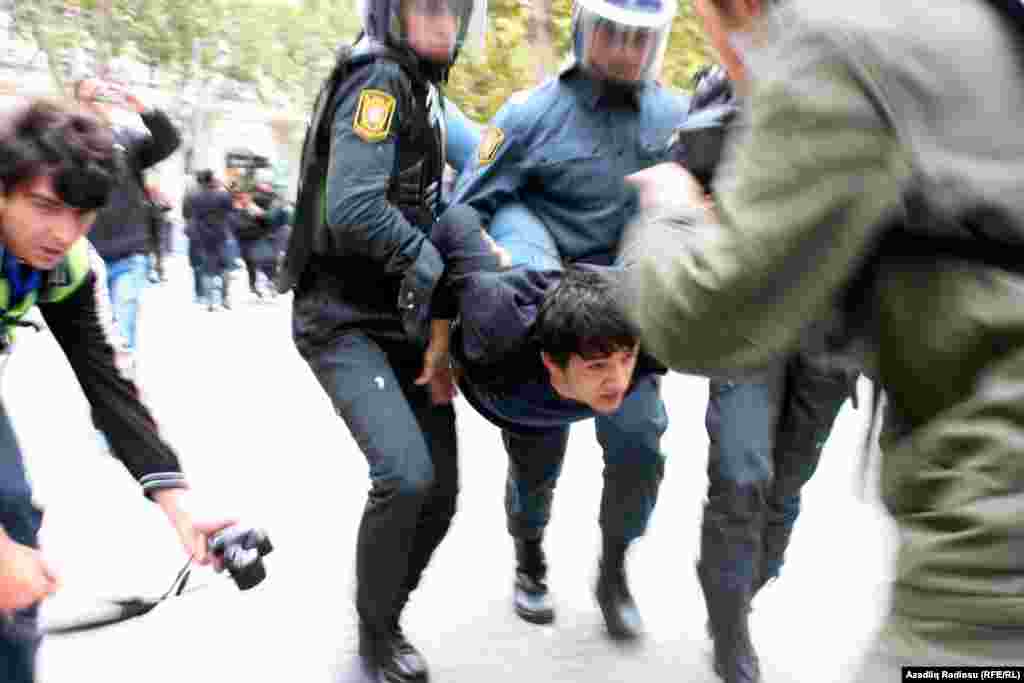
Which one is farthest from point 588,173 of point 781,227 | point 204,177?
point 204,177

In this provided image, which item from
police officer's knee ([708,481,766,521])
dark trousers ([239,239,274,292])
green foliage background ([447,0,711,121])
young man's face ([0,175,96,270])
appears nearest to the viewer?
young man's face ([0,175,96,270])

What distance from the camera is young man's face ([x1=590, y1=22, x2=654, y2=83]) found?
3.32 meters

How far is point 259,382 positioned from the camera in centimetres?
848

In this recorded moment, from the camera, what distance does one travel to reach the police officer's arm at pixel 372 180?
124 inches

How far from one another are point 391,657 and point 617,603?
79cm

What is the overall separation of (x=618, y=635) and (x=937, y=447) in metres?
2.68

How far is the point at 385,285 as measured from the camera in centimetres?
333

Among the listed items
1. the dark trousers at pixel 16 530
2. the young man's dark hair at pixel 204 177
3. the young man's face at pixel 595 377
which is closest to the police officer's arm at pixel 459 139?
the young man's face at pixel 595 377

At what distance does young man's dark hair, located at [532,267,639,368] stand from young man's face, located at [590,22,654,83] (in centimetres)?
67

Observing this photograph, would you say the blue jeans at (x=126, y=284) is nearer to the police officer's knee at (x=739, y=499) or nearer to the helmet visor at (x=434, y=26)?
the helmet visor at (x=434, y=26)

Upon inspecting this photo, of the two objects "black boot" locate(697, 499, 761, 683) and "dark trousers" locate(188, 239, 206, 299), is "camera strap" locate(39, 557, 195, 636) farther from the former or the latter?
"dark trousers" locate(188, 239, 206, 299)

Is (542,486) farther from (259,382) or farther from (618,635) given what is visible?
(259,382)

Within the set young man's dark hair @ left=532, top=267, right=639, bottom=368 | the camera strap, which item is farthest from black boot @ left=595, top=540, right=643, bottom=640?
the camera strap

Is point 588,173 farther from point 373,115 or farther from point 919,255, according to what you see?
point 919,255
